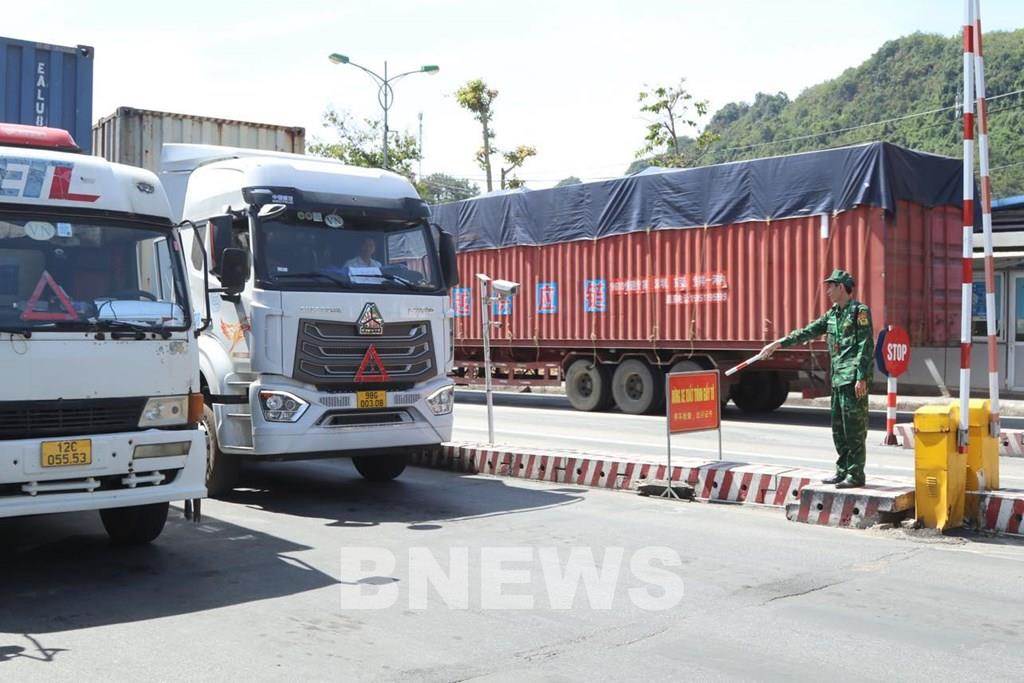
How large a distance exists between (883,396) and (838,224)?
6.65m

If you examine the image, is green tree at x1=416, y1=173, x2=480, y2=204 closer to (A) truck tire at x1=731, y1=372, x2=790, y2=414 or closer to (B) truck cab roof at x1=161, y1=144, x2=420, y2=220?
(A) truck tire at x1=731, y1=372, x2=790, y2=414

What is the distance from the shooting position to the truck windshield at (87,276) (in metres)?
6.61

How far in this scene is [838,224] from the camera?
16.2 metres

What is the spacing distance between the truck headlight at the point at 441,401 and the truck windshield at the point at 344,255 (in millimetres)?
918

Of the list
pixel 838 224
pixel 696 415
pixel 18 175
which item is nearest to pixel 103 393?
pixel 18 175

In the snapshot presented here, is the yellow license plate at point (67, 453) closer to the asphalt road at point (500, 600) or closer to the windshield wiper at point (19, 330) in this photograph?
the windshield wiper at point (19, 330)

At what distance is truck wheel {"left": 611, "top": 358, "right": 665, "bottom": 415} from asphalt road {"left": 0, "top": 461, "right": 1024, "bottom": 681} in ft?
32.2

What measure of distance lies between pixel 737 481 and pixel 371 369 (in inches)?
132

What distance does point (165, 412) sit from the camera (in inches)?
277

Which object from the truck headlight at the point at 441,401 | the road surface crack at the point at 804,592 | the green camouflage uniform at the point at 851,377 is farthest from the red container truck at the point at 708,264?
the road surface crack at the point at 804,592

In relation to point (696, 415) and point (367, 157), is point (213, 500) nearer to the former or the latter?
point (696, 415)

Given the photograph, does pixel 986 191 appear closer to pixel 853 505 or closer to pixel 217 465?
pixel 853 505

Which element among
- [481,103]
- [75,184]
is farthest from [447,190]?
[75,184]

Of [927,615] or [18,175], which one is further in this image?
[18,175]
